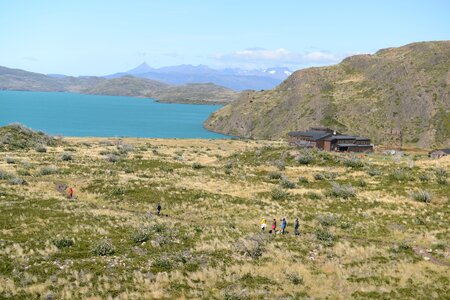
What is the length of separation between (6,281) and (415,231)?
3088 centimetres

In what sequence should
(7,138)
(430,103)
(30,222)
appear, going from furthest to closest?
(430,103), (7,138), (30,222)

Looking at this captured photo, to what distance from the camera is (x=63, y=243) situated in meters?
26.1

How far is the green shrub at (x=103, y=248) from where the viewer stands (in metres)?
25.1

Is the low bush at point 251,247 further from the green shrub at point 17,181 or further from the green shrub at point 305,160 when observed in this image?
the green shrub at point 305,160

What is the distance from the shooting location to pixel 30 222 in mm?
31188

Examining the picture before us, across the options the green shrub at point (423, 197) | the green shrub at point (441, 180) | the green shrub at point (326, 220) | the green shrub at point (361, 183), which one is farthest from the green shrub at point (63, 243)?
the green shrub at point (441, 180)

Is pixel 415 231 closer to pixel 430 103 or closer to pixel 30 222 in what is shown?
pixel 30 222

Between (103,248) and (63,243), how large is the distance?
2947 mm

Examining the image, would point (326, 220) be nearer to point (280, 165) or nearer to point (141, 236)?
point (141, 236)

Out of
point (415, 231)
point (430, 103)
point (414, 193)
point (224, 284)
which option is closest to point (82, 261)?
point (224, 284)

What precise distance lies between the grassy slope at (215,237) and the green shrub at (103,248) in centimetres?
47

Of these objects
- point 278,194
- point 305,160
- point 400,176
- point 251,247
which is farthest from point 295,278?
point 305,160

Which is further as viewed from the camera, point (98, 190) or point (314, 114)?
point (314, 114)

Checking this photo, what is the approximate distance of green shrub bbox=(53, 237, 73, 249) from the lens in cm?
2588
